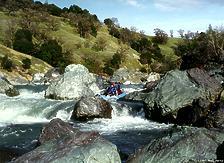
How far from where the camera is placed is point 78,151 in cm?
1342

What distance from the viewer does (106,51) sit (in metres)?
103

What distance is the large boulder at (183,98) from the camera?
88.7ft

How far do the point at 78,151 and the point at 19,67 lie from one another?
61.0 metres

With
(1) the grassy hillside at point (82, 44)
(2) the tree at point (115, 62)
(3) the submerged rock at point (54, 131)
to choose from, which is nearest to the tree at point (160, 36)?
(1) the grassy hillside at point (82, 44)

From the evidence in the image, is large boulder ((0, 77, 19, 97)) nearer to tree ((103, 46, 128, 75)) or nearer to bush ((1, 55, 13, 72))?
bush ((1, 55, 13, 72))

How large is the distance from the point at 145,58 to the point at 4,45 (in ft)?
118

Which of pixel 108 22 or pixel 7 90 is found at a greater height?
pixel 108 22

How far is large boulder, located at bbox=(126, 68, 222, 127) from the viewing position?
27047 mm

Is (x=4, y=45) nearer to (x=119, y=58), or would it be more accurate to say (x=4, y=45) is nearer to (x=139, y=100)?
(x=119, y=58)

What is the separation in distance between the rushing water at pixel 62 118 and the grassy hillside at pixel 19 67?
1174 inches

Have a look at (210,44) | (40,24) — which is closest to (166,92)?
(210,44)

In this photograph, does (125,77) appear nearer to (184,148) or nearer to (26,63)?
(26,63)

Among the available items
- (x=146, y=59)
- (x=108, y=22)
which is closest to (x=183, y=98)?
(x=146, y=59)

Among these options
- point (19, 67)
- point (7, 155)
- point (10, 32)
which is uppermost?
point (10, 32)
